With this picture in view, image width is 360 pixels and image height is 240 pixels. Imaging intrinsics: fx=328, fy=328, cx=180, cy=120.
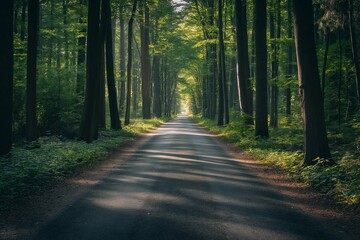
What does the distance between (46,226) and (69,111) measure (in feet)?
45.1

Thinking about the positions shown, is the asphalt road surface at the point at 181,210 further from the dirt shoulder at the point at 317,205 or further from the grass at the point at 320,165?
the grass at the point at 320,165

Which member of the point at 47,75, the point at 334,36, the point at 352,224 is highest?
the point at 334,36

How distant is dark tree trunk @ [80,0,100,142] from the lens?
15.2 metres

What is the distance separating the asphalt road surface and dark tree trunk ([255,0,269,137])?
23.6 feet

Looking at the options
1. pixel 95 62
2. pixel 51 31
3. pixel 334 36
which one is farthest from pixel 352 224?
pixel 51 31

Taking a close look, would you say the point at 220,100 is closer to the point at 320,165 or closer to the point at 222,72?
the point at 222,72

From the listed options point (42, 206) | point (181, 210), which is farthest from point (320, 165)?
point (42, 206)

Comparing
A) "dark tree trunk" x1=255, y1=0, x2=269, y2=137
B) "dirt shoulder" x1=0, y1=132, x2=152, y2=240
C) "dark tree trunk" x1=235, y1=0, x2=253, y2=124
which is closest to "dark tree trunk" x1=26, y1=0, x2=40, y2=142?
"dirt shoulder" x1=0, y1=132, x2=152, y2=240

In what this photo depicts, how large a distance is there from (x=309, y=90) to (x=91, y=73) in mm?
9817

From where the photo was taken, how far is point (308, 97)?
378 inches

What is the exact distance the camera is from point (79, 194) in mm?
7523

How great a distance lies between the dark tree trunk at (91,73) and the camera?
1519cm

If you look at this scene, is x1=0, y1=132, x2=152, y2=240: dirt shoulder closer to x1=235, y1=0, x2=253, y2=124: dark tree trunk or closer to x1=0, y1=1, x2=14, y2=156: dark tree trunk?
x1=0, y1=1, x2=14, y2=156: dark tree trunk

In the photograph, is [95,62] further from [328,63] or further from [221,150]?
[328,63]
